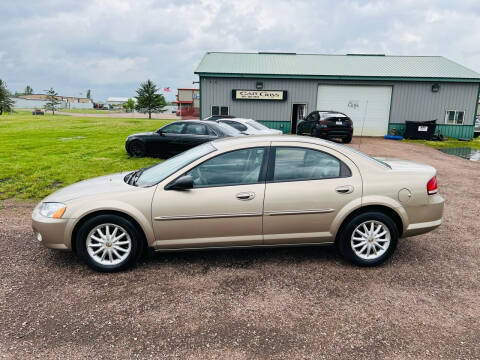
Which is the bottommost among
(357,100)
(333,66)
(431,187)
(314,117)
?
(431,187)

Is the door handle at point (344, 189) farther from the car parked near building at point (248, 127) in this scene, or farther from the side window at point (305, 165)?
the car parked near building at point (248, 127)

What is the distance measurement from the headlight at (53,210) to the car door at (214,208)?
992 mm

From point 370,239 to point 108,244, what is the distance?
116 inches

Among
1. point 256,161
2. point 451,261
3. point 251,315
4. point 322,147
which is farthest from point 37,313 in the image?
point 451,261

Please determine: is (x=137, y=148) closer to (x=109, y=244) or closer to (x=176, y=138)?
(x=176, y=138)

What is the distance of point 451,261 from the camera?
431 cm

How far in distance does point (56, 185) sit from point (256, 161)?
227 inches

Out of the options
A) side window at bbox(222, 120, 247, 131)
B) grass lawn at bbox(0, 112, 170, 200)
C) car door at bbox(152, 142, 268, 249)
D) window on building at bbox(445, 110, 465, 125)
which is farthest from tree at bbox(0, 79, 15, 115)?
car door at bbox(152, 142, 268, 249)

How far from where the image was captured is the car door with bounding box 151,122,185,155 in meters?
11.0

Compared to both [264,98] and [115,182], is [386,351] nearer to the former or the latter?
[115,182]

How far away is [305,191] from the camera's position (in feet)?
12.8

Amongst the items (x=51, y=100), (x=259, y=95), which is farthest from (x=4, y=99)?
(x=259, y=95)

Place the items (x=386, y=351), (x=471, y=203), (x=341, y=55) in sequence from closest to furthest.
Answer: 1. (x=386, y=351)
2. (x=471, y=203)
3. (x=341, y=55)

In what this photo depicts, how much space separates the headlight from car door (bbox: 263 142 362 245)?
219 cm
